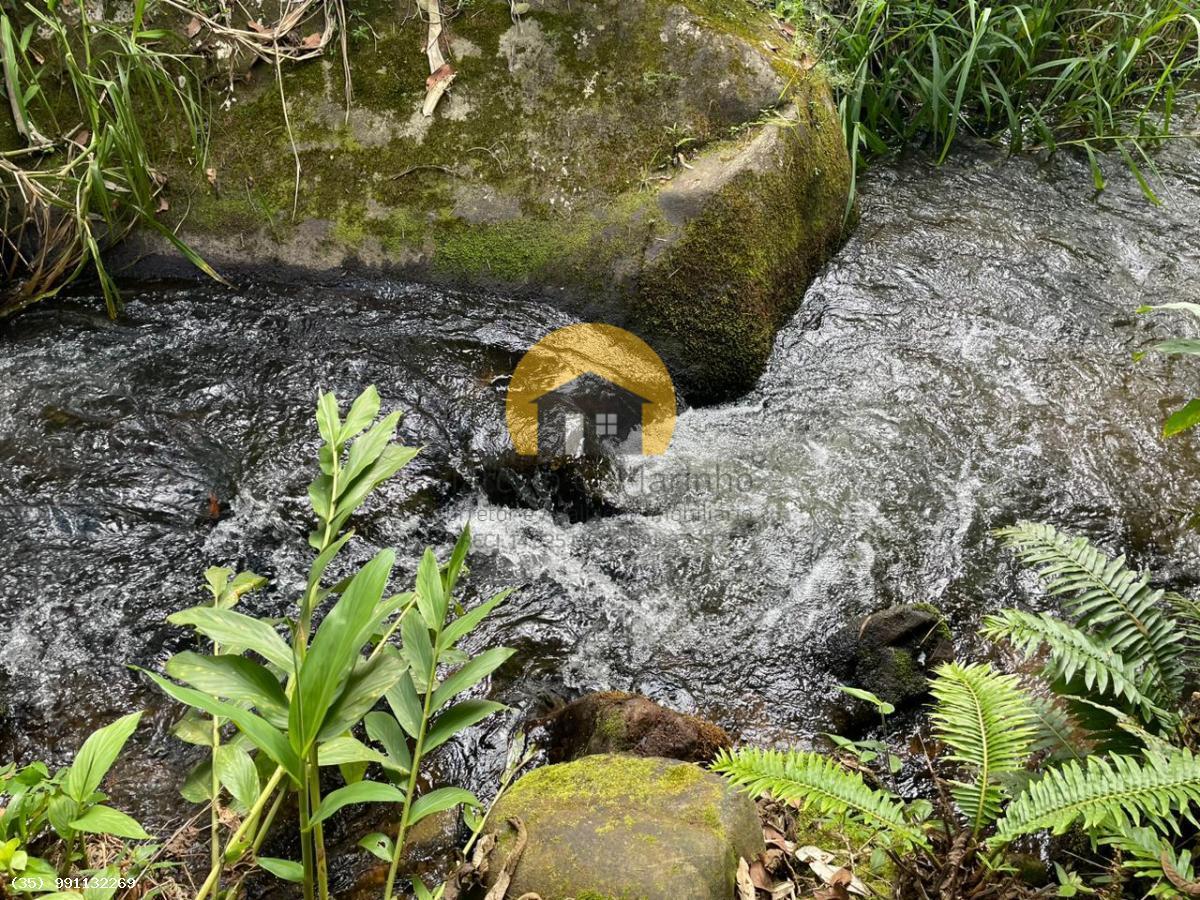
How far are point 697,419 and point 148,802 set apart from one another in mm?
2364

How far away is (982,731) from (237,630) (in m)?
1.46

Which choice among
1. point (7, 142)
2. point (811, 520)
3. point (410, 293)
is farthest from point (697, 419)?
point (7, 142)

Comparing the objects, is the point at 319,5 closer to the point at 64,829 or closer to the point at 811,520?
the point at 811,520

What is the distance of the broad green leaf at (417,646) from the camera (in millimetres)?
1812

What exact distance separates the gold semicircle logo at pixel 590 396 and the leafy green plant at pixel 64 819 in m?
1.92

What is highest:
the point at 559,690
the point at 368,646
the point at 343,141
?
the point at 343,141

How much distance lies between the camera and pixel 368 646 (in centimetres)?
221

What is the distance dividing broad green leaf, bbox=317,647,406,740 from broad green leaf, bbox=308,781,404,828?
14 centimetres

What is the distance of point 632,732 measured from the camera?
2238 mm

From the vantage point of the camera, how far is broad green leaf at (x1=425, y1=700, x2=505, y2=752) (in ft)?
5.78

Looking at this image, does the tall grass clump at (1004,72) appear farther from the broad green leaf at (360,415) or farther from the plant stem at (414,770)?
the plant stem at (414,770)

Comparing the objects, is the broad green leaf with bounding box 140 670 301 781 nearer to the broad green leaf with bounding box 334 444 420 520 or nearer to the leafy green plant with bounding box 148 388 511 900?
the leafy green plant with bounding box 148 388 511 900

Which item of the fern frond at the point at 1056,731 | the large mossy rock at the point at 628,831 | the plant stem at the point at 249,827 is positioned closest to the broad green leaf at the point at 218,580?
the plant stem at the point at 249,827

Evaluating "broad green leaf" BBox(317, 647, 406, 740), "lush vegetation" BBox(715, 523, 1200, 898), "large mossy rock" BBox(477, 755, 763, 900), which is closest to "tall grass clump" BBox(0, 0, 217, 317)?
"broad green leaf" BBox(317, 647, 406, 740)
